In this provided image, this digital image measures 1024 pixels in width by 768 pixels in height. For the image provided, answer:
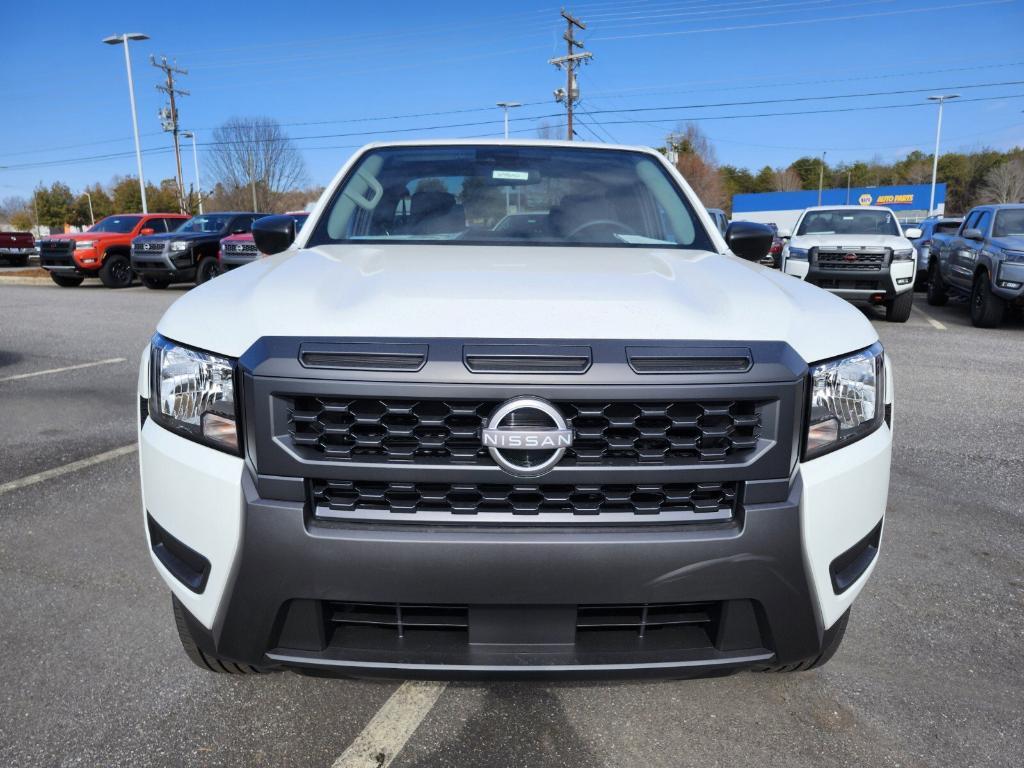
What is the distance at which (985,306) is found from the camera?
10.6m

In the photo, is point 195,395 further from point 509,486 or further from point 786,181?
point 786,181

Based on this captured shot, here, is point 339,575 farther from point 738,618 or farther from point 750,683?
point 750,683

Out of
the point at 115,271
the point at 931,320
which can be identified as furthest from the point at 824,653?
the point at 115,271

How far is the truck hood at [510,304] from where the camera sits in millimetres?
1687

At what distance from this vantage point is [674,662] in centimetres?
167

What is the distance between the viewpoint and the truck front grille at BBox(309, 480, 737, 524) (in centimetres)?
164

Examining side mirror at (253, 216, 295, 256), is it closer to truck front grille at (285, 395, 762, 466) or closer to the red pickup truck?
truck front grille at (285, 395, 762, 466)

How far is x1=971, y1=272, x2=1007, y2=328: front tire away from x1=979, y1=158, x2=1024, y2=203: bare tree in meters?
71.2

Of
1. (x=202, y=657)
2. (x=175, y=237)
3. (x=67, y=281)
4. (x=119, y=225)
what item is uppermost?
(x=119, y=225)

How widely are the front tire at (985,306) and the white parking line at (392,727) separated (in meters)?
10.8

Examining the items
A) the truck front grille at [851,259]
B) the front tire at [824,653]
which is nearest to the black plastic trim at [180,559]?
the front tire at [824,653]

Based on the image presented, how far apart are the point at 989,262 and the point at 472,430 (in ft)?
36.5

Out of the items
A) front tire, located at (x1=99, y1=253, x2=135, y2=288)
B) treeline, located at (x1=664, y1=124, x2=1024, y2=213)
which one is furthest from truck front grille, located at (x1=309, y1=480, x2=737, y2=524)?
treeline, located at (x1=664, y1=124, x2=1024, y2=213)

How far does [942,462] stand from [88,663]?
446cm
